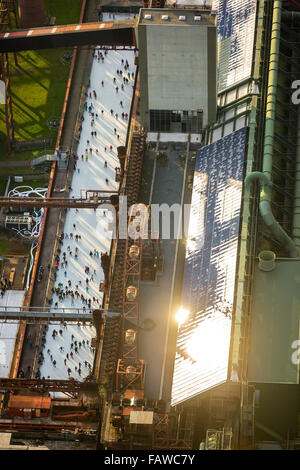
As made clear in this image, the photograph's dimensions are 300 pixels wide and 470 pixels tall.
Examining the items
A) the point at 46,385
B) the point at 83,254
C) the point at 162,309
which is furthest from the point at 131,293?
the point at 83,254

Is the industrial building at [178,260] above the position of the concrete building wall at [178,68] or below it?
below

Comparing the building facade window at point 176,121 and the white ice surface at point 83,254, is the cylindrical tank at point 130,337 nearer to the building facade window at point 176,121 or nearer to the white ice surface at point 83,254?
the white ice surface at point 83,254

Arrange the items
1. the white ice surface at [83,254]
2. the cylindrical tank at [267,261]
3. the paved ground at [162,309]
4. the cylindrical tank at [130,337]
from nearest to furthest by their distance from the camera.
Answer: the cylindrical tank at [267,261], the paved ground at [162,309], the cylindrical tank at [130,337], the white ice surface at [83,254]

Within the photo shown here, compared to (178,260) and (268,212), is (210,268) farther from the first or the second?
(268,212)

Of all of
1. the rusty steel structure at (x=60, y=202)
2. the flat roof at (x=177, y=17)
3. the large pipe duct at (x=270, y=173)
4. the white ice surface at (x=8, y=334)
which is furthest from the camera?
the rusty steel structure at (x=60, y=202)

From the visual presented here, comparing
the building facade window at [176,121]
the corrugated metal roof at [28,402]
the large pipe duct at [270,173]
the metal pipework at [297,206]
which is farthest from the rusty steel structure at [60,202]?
the corrugated metal roof at [28,402]
